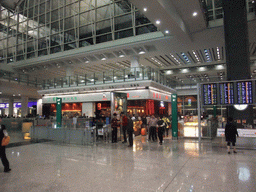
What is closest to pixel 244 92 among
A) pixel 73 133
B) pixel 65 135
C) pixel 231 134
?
pixel 231 134

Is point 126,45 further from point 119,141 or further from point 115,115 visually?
point 119,141

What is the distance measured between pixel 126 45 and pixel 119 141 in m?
10.1

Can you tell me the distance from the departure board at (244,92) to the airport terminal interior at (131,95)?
0.04 metres

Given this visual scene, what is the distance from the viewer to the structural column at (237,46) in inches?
387

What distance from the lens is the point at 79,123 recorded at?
12117 millimetres

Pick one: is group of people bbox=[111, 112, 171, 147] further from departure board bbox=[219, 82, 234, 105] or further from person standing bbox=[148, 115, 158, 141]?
departure board bbox=[219, 82, 234, 105]

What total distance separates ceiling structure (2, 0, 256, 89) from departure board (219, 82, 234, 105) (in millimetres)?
5118

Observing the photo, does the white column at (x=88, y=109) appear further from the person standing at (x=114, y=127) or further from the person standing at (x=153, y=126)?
the person standing at (x=153, y=126)

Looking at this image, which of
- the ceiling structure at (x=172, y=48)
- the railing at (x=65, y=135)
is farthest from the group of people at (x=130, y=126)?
the ceiling structure at (x=172, y=48)

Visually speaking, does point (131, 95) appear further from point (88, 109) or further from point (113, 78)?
point (88, 109)

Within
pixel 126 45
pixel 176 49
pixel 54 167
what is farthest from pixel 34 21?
pixel 54 167

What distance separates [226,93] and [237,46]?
2809 millimetres

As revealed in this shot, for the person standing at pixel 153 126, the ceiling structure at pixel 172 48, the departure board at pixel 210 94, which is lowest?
the person standing at pixel 153 126

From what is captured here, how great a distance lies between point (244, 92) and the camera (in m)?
8.80
